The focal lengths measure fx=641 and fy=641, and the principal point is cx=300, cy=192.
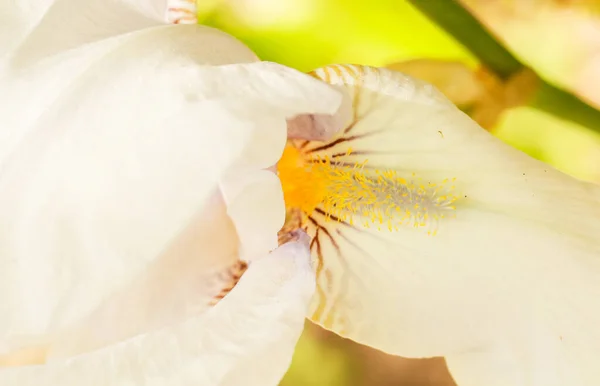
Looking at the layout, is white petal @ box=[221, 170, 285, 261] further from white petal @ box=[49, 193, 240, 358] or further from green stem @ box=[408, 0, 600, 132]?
green stem @ box=[408, 0, 600, 132]

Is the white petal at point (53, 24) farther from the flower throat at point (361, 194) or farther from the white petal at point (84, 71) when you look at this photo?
the flower throat at point (361, 194)

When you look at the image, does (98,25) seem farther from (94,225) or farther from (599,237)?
(599,237)

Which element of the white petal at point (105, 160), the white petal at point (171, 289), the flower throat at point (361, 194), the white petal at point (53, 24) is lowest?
the white petal at point (171, 289)

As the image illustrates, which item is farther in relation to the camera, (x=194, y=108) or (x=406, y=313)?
(x=406, y=313)

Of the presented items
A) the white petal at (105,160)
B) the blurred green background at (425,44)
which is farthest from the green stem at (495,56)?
the white petal at (105,160)

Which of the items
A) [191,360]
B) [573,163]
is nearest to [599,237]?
[573,163]

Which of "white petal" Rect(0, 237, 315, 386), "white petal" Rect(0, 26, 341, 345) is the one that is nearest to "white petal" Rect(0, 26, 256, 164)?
"white petal" Rect(0, 26, 341, 345)

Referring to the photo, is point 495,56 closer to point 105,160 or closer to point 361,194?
point 361,194

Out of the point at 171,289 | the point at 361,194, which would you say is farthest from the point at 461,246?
the point at 171,289
